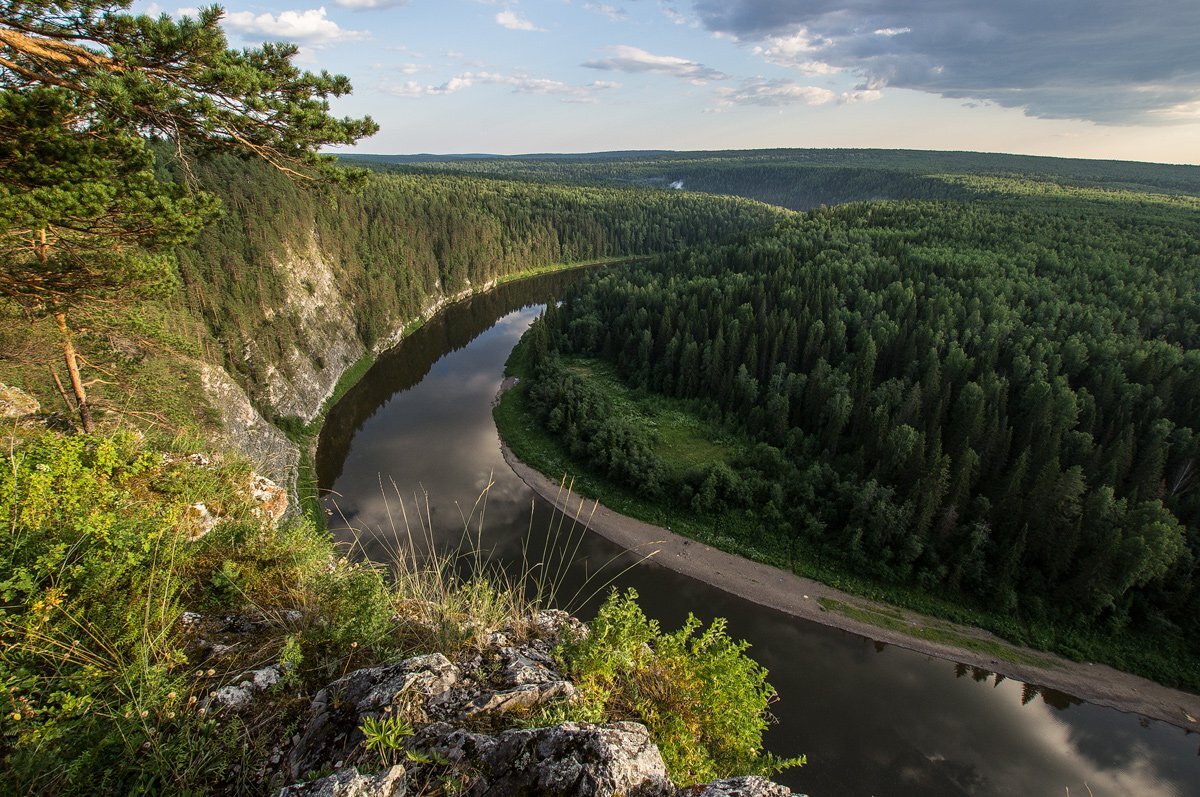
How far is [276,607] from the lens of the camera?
657 centimetres

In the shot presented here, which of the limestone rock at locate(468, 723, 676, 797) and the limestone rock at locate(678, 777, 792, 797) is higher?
the limestone rock at locate(468, 723, 676, 797)

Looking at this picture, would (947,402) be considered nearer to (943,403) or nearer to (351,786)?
(943,403)

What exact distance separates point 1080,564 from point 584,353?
170ft

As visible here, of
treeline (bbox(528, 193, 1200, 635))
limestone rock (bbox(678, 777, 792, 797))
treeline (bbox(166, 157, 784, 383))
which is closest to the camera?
limestone rock (bbox(678, 777, 792, 797))

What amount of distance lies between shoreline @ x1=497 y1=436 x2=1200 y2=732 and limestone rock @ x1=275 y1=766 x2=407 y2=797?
2088cm

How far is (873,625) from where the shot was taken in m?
33.2

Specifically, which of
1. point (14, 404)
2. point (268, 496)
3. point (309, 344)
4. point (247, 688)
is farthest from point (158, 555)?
point (309, 344)

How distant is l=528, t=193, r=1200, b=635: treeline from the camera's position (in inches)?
1345

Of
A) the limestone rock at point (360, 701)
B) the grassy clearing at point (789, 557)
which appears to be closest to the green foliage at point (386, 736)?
the limestone rock at point (360, 701)

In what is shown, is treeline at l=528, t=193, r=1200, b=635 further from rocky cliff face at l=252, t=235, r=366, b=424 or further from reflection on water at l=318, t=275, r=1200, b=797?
rocky cliff face at l=252, t=235, r=366, b=424

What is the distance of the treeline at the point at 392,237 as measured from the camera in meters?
49.9

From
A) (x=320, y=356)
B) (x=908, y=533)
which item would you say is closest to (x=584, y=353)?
(x=320, y=356)

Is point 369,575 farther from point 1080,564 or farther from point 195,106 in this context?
point 1080,564

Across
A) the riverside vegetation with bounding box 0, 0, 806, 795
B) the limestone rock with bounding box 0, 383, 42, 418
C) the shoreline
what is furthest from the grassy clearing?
the limestone rock with bounding box 0, 383, 42, 418
